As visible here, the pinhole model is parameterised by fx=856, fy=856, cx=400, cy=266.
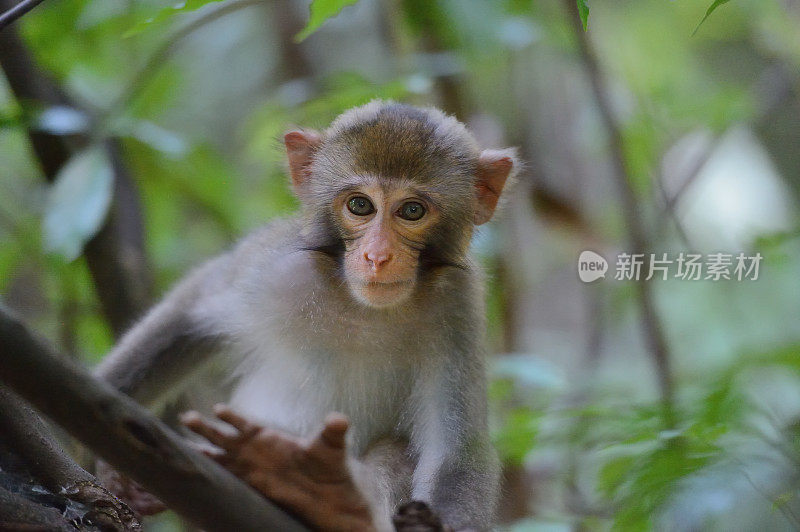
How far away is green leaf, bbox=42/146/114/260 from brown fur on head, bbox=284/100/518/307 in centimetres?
126

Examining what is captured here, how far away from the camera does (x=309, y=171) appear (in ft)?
12.6

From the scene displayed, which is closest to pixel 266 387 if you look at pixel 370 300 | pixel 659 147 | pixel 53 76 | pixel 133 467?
pixel 370 300

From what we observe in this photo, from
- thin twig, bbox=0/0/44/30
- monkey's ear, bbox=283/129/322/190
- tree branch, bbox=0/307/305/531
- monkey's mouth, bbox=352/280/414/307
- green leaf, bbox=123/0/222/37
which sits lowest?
monkey's mouth, bbox=352/280/414/307

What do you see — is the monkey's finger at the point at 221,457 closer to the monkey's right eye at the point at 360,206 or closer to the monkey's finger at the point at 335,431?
the monkey's finger at the point at 335,431

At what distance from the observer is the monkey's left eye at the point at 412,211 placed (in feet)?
11.4

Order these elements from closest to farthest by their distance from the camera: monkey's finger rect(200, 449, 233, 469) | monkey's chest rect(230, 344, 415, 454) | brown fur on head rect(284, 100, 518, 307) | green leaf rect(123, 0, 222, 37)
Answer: monkey's finger rect(200, 449, 233, 469) < green leaf rect(123, 0, 222, 37) < brown fur on head rect(284, 100, 518, 307) < monkey's chest rect(230, 344, 415, 454)

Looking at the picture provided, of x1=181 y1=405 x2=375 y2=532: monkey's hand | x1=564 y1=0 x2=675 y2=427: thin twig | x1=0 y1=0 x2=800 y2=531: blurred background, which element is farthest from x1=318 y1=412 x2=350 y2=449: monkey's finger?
x1=564 y1=0 x2=675 y2=427: thin twig

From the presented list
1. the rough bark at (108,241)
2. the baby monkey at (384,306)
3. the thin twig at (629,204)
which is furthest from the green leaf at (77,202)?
the thin twig at (629,204)

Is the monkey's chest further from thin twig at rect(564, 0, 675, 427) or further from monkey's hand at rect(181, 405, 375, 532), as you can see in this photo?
thin twig at rect(564, 0, 675, 427)

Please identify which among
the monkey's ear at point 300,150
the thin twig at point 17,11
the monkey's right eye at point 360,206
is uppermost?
the thin twig at point 17,11

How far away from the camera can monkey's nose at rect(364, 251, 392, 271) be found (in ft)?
10.7

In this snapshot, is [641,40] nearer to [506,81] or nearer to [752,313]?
[506,81]

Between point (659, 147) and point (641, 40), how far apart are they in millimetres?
2602

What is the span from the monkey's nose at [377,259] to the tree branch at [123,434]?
1306 millimetres
